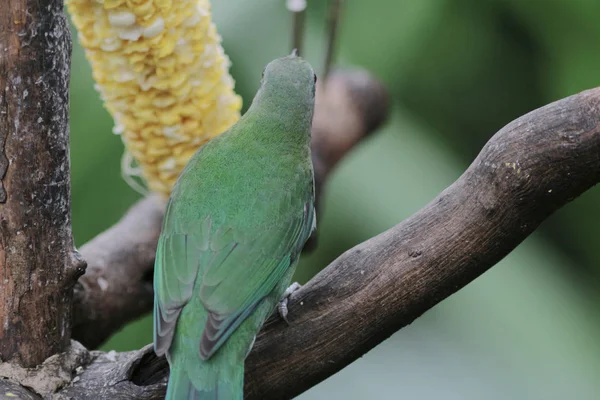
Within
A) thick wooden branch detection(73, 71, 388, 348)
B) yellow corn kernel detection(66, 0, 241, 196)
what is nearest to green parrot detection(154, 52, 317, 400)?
yellow corn kernel detection(66, 0, 241, 196)

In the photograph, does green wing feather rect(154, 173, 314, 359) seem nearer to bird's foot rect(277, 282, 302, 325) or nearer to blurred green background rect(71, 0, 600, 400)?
bird's foot rect(277, 282, 302, 325)

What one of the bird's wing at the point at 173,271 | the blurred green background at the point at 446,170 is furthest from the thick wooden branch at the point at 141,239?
the bird's wing at the point at 173,271

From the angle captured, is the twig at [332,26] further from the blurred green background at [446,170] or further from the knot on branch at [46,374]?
the knot on branch at [46,374]

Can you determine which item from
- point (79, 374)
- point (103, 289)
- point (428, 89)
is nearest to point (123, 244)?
point (103, 289)

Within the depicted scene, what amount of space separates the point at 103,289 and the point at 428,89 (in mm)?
1383

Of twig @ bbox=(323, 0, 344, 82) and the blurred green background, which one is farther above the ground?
twig @ bbox=(323, 0, 344, 82)

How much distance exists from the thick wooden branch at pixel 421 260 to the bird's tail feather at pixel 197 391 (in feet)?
0.36

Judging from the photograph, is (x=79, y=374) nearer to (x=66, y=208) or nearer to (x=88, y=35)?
(x=66, y=208)

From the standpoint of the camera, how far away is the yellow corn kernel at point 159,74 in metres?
1.43

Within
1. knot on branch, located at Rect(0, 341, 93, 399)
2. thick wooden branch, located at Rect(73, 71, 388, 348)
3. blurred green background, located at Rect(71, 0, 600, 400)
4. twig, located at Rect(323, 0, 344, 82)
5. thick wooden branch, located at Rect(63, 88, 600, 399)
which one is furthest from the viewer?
blurred green background, located at Rect(71, 0, 600, 400)

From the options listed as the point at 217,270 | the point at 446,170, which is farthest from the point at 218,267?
the point at 446,170

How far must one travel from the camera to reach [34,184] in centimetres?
124

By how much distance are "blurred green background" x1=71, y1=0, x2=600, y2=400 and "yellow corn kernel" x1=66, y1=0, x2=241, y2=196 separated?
84cm

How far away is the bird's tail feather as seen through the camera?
120 centimetres
